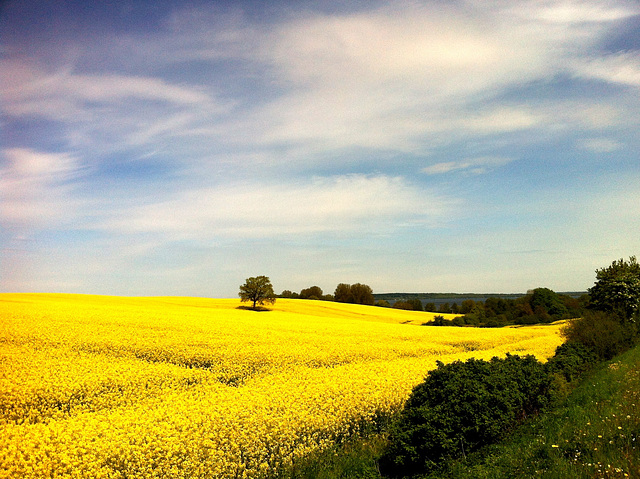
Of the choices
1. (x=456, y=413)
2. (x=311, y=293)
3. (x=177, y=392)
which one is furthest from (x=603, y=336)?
(x=311, y=293)

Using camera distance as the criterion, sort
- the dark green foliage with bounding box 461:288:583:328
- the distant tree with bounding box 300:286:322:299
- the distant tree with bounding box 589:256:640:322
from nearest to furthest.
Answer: the distant tree with bounding box 589:256:640:322
the dark green foliage with bounding box 461:288:583:328
the distant tree with bounding box 300:286:322:299

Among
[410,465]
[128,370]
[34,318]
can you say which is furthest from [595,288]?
[34,318]

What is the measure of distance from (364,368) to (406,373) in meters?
1.86

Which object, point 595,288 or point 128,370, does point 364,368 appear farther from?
point 595,288

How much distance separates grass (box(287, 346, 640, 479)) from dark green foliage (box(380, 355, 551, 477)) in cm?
39

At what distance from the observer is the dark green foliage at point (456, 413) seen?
891 cm

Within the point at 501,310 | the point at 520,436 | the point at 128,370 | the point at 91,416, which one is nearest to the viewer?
the point at 520,436

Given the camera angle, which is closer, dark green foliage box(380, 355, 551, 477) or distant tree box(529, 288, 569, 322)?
dark green foliage box(380, 355, 551, 477)

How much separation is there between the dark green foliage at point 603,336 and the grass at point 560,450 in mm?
12655

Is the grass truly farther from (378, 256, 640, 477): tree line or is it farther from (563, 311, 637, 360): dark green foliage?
(563, 311, 637, 360): dark green foliage

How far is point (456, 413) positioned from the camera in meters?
9.62

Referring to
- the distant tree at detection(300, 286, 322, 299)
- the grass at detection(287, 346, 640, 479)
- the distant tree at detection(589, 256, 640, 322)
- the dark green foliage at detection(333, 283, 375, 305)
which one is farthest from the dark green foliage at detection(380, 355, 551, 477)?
the distant tree at detection(300, 286, 322, 299)

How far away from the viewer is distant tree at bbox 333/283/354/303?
94.0m

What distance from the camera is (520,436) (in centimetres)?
942
